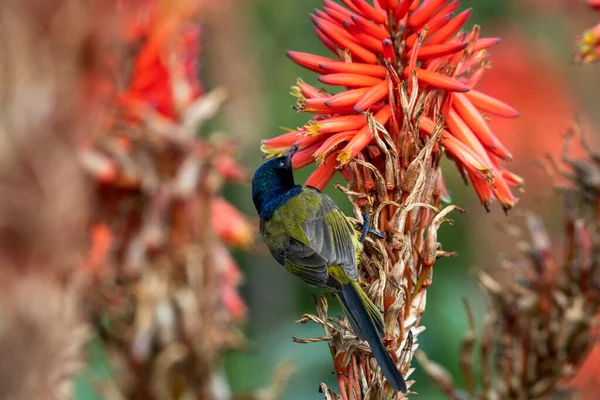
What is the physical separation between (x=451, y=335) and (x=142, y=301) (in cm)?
436

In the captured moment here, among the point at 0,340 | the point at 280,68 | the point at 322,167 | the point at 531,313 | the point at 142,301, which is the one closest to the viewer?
the point at 322,167

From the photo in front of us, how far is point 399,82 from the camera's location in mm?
1716

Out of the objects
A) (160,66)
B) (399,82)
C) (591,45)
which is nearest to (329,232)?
(399,82)

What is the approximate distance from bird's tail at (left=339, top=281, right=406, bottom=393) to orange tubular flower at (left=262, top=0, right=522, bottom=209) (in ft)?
0.89

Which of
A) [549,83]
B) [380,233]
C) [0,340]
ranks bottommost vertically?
[380,233]

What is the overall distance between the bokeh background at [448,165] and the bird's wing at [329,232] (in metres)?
4.21

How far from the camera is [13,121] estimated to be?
3115 mm

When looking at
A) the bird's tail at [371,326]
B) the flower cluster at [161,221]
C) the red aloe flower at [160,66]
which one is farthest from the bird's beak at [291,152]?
the red aloe flower at [160,66]

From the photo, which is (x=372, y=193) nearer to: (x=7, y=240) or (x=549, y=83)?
(x=7, y=240)

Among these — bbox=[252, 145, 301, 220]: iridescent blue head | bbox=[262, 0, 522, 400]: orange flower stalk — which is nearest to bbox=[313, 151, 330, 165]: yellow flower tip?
bbox=[262, 0, 522, 400]: orange flower stalk

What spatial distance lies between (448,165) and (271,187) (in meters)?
6.34

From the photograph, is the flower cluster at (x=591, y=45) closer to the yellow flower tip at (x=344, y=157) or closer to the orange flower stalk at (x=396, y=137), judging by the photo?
the orange flower stalk at (x=396, y=137)

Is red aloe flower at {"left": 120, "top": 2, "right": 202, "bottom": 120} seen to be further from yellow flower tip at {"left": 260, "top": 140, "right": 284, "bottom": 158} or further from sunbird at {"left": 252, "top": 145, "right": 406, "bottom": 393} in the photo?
yellow flower tip at {"left": 260, "top": 140, "right": 284, "bottom": 158}

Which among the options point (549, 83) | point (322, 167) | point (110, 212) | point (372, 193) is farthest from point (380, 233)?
point (549, 83)
